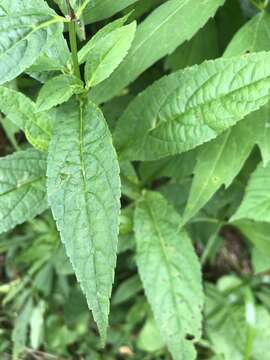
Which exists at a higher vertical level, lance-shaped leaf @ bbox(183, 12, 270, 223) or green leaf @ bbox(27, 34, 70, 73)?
green leaf @ bbox(27, 34, 70, 73)

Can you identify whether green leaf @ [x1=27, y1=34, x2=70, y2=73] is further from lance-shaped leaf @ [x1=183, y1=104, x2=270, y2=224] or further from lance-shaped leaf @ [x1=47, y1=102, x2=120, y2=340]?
lance-shaped leaf @ [x1=183, y1=104, x2=270, y2=224]

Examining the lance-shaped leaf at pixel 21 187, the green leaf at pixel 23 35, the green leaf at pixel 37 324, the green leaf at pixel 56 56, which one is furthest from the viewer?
the green leaf at pixel 37 324

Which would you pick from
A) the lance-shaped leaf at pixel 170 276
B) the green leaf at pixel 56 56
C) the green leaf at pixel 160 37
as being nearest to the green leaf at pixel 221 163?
the lance-shaped leaf at pixel 170 276

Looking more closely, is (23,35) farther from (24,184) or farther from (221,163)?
(221,163)

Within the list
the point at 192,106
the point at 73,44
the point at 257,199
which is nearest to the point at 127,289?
the point at 257,199

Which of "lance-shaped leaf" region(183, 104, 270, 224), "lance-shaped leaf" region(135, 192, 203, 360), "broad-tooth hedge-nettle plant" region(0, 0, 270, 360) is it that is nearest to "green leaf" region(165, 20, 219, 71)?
"broad-tooth hedge-nettle plant" region(0, 0, 270, 360)

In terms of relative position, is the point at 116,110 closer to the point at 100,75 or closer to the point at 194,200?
the point at 194,200

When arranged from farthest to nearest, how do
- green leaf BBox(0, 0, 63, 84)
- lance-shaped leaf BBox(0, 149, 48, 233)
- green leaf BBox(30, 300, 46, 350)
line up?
green leaf BBox(30, 300, 46, 350) < lance-shaped leaf BBox(0, 149, 48, 233) < green leaf BBox(0, 0, 63, 84)

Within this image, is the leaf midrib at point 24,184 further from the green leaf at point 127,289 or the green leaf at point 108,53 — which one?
the green leaf at point 127,289
